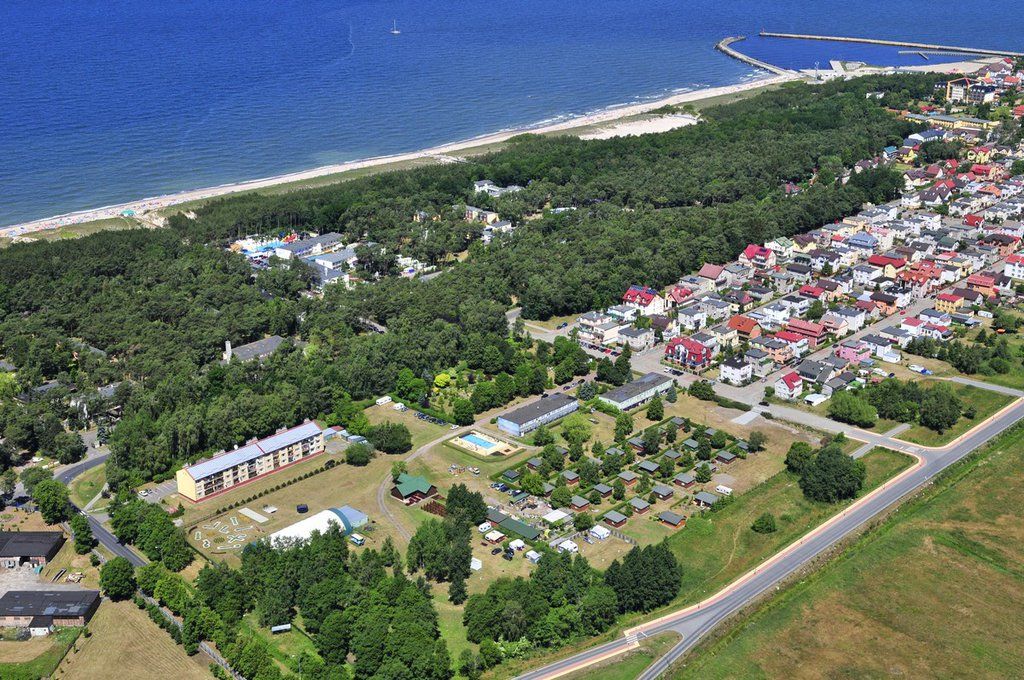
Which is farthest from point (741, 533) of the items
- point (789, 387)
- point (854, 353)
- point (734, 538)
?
point (854, 353)

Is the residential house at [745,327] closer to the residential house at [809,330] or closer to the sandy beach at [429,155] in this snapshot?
the residential house at [809,330]

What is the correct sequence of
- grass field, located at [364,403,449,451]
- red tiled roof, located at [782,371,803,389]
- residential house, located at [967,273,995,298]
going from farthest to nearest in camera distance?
residential house, located at [967,273,995,298], red tiled roof, located at [782,371,803,389], grass field, located at [364,403,449,451]

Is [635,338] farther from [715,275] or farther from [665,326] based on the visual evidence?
[715,275]

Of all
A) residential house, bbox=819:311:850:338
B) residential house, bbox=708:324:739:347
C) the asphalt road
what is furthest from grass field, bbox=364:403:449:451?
residential house, bbox=819:311:850:338

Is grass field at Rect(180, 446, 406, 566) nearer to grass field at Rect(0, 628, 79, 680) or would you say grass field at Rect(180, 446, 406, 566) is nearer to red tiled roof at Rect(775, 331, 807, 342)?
grass field at Rect(0, 628, 79, 680)

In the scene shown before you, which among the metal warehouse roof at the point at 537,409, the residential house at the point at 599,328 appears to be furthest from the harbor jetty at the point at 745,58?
the metal warehouse roof at the point at 537,409

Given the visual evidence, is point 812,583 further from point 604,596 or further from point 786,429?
point 786,429
